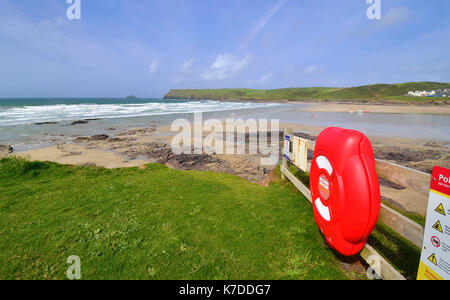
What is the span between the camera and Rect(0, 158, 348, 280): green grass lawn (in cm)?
293

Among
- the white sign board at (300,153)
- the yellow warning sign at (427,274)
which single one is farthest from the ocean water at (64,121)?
the yellow warning sign at (427,274)

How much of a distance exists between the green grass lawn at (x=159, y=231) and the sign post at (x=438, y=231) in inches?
43.2

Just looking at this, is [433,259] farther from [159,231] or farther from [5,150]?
[5,150]

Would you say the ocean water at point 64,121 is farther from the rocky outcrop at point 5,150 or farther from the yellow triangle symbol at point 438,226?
the yellow triangle symbol at point 438,226

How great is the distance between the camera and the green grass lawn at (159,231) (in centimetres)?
293

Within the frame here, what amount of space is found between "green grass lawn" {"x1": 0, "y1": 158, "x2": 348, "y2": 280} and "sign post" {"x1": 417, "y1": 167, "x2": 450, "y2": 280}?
1.10 metres

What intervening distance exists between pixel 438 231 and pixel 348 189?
2.73 ft

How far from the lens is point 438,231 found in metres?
1.85

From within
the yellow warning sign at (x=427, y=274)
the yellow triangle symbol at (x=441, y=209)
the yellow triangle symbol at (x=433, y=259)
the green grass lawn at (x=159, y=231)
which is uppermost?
the yellow triangle symbol at (x=441, y=209)

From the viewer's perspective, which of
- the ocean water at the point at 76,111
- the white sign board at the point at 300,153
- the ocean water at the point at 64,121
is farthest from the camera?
the ocean water at the point at 76,111

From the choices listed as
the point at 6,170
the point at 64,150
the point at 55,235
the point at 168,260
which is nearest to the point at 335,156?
the point at 168,260

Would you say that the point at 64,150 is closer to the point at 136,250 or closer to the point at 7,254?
the point at 7,254
